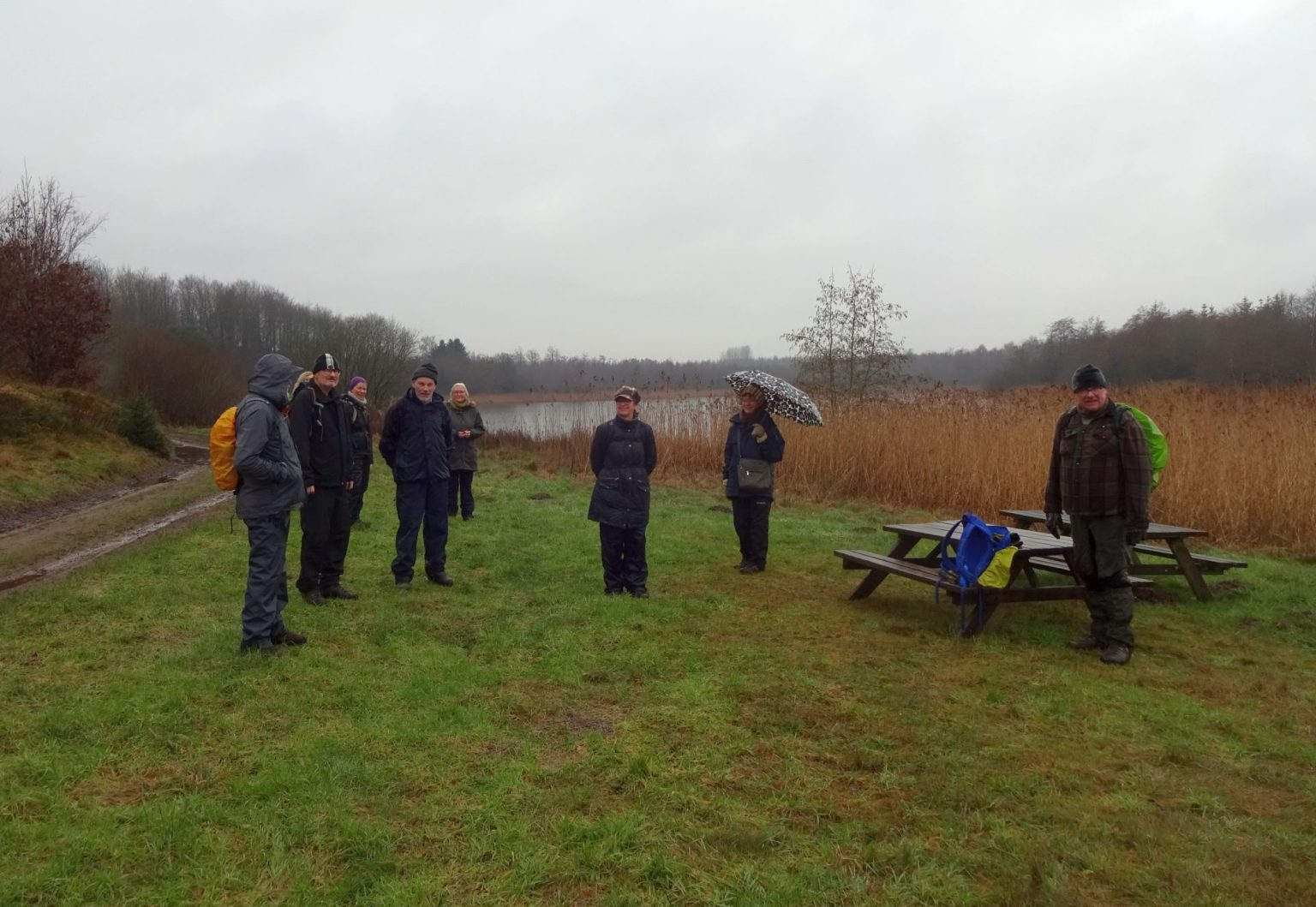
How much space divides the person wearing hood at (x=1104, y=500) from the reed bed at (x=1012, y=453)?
15.8 feet

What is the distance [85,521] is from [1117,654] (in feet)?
38.1

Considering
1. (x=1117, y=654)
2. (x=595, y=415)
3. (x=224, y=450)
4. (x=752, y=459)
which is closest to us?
(x=224, y=450)

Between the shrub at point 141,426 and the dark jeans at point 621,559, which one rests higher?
the shrub at point 141,426

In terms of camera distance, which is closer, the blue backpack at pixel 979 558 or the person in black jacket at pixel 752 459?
the blue backpack at pixel 979 558

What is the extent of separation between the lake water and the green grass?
29.6 ft

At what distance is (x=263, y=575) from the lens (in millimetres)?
4680

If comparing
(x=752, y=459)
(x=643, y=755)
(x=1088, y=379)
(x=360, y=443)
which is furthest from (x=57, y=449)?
(x=1088, y=379)

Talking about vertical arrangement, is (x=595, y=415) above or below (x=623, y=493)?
above

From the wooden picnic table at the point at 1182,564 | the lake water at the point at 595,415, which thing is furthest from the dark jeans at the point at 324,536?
the lake water at the point at 595,415

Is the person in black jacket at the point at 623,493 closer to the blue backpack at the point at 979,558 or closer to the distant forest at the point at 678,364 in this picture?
the blue backpack at the point at 979,558

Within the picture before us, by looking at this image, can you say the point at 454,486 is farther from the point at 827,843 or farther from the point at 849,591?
the point at 827,843

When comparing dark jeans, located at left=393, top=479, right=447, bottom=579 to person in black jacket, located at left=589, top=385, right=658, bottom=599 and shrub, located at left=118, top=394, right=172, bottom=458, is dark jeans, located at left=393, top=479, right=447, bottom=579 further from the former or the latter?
shrub, located at left=118, top=394, right=172, bottom=458

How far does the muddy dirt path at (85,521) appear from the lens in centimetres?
761

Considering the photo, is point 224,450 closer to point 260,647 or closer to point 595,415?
point 260,647
